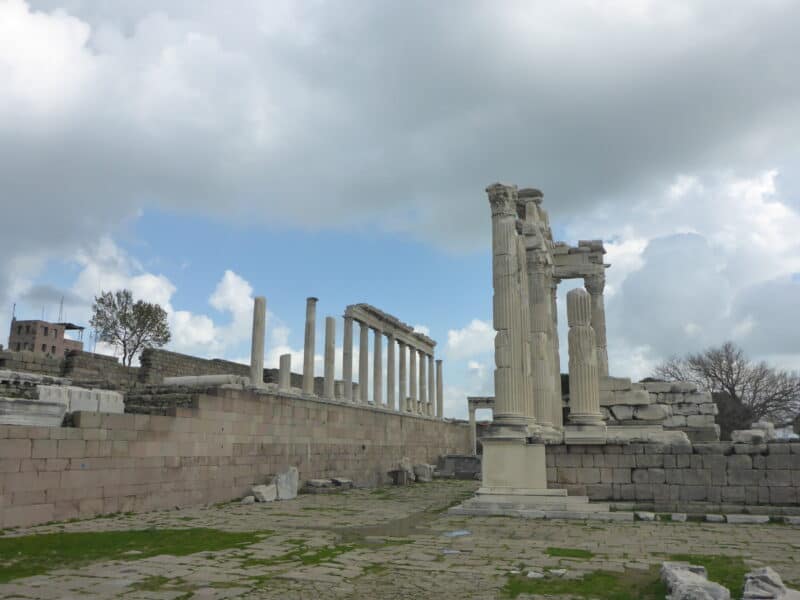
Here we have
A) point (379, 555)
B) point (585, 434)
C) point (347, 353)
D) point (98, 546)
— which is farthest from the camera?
point (347, 353)

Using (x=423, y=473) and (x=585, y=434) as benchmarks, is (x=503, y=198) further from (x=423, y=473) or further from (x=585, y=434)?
(x=423, y=473)

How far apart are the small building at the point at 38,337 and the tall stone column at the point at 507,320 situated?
190 feet

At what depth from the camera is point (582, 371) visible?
55.7 ft

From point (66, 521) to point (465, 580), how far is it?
8235mm

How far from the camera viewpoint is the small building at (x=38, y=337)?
2532 inches

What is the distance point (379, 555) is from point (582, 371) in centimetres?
1001

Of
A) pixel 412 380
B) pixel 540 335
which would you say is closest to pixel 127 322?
pixel 412 380

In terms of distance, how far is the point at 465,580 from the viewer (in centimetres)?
678

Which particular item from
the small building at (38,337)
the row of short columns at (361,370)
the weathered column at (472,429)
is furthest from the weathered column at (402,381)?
the small building at (38,337)

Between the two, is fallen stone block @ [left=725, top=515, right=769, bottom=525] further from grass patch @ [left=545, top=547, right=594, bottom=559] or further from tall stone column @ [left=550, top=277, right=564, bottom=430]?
tall stone column @ [left=550, top=277, right=564, bottom=430]

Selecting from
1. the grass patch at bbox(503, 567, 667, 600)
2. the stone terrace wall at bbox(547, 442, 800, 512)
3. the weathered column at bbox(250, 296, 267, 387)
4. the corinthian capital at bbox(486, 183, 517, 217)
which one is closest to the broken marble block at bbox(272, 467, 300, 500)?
the weathered column at bbox(250, 296, 267, 387)

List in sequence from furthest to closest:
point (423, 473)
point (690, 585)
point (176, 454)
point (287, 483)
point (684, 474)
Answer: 1. point (423, 473)
2. point (287, 483)
3. point (176, 454)
4. point (684, 474)
5. point (690, 585)

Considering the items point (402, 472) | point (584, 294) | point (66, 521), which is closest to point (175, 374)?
point (402, 472)

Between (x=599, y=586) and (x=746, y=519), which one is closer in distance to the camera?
(x=599, y=586)
